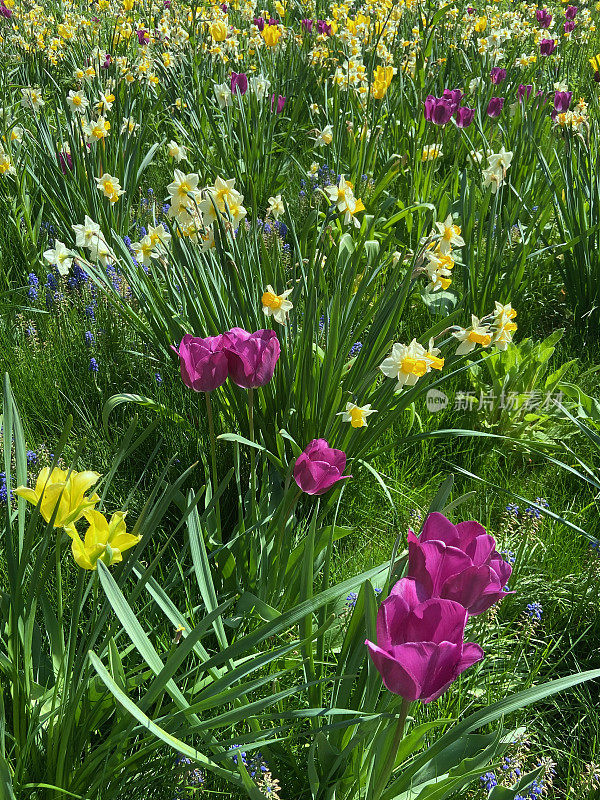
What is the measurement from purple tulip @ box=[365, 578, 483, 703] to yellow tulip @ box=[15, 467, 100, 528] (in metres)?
0.45

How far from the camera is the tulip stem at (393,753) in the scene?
0.80m

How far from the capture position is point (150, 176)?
362 centimetres

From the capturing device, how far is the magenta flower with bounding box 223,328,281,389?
4.22ft

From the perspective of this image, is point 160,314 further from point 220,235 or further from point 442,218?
point 442,218

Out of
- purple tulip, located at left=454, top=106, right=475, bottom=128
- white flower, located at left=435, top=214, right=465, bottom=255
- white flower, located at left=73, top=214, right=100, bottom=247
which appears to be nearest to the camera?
white flower, located at left=435, top=214, right=465, bottom=255

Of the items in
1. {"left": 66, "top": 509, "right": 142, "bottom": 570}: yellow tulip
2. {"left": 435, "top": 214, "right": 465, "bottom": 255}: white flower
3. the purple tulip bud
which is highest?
the purple tulip bud

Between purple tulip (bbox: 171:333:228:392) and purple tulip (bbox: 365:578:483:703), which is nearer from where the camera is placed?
purple tulip (bbox: 365:578:483:703)

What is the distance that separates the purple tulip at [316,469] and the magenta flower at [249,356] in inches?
7.1

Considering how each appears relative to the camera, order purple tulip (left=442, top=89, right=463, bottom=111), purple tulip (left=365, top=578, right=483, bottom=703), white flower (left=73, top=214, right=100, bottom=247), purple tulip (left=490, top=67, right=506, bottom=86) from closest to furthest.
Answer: purple tulip (left=365, top=578, right=483, bottom=703) < white flower (left=73, top=214, right=100, bottom=247) < purple tulip (left=442, top=89, right=463, bottom=111) < purple tulip (left=490, top=67, right=506, bottom=86)

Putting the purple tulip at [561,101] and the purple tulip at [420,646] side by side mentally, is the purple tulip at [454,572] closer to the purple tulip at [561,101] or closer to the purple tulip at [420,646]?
the purple tulip at [420,646]

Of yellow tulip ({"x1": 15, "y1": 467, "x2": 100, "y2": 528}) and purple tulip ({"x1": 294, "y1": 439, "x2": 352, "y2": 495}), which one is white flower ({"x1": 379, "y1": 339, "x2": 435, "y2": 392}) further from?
yellow tulip ({"x1": 15, "y1": 467, "x2": 100, "y2": 528})

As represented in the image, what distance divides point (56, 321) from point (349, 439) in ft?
4.17

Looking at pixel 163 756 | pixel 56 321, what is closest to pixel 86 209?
pixel 56 321

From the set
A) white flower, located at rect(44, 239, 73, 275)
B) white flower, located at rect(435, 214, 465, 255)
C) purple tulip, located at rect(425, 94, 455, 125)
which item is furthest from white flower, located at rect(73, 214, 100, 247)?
purple tulip, located at rect(425, 94, 455, 125)
